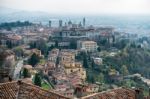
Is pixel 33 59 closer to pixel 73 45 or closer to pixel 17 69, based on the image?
pixel 17 69

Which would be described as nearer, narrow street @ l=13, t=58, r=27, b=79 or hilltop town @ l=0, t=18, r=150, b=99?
narrow street @ l=13, t=58, r=27, b=79

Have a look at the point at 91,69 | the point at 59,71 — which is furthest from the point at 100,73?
the point at 59,71

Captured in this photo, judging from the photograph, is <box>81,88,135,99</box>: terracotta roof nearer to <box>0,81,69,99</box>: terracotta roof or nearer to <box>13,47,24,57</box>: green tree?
<box>0,81,69,99</box>: terracotta roof

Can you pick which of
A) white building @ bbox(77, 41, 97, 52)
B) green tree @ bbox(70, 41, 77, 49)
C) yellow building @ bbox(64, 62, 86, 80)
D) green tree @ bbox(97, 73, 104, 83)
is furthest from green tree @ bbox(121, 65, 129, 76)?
green tree @ bbox(70, 41, 77, 49)

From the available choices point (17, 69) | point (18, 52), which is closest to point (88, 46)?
point (18, 52)

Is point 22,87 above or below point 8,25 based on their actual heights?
above

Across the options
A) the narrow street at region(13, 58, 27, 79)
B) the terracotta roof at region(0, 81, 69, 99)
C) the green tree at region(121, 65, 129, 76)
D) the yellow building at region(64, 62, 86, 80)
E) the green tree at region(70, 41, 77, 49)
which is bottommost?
the green tree at region(121, 65, 129, 76)

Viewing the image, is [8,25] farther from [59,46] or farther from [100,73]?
[100,73]

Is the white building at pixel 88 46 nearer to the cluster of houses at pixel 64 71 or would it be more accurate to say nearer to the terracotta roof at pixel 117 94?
the cluster of houses at pixel 64 71
